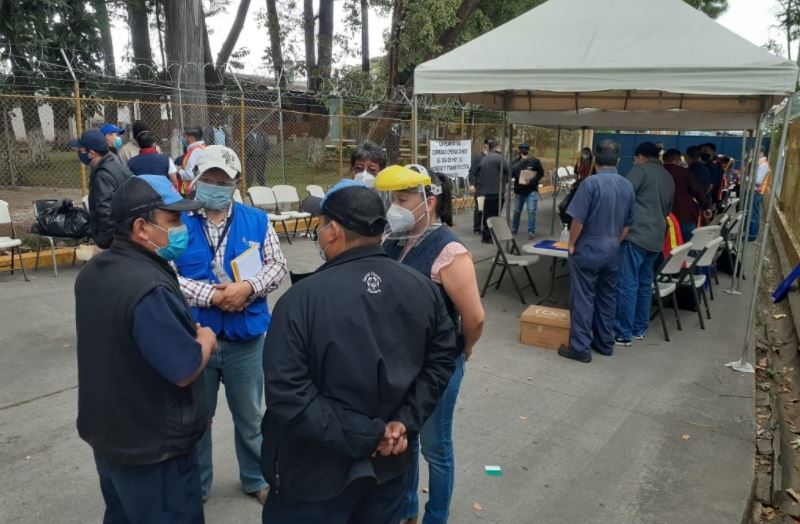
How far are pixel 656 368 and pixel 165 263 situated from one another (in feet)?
14.7

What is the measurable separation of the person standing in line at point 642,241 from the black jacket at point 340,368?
4341 mm

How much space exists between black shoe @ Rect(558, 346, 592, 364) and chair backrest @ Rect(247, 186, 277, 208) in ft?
19.8

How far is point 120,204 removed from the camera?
1.89 m

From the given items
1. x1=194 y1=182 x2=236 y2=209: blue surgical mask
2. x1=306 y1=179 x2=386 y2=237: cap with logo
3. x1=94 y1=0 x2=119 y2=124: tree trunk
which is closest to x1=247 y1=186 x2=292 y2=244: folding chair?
x1=194 y1=182 x2=236 y2=209: blue surgical mask

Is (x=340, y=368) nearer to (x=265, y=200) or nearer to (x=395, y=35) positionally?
(x=265, y=200)

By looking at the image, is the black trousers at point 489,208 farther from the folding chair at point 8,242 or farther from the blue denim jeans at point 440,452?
the blue denim jeans at point 440,452

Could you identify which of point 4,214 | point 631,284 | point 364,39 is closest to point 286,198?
point 4,214

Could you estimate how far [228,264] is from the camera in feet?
8.89

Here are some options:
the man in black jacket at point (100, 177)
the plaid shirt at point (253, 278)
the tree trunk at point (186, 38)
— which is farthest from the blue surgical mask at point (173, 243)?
the tree trunk at point (186, 38)

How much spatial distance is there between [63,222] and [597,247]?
6.04 meters

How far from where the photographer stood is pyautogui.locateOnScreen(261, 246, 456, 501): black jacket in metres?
1.65

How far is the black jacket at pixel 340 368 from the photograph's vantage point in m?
1.65

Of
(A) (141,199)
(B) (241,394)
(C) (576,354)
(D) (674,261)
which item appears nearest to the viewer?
(A) (141,199)

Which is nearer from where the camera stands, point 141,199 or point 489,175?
point 141,199
